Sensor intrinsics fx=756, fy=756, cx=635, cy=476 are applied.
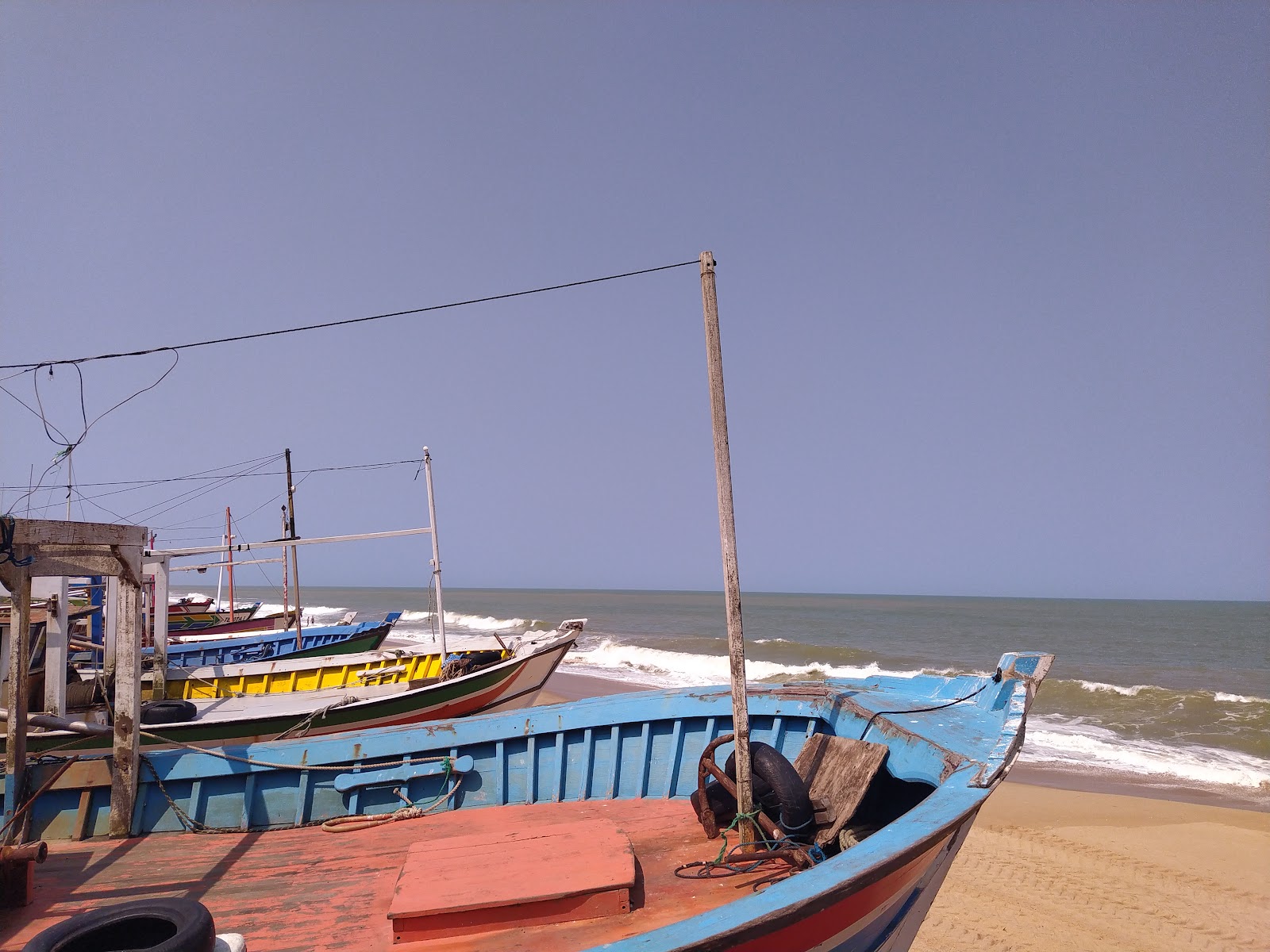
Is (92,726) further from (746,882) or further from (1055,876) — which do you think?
(1055,876)

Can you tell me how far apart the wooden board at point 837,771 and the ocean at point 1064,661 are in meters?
10.1

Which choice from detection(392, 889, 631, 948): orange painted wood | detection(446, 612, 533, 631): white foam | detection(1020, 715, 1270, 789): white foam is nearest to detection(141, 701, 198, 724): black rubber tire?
detection(392, 889, 631, 948): orange painted wood

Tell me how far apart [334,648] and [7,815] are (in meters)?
12.6

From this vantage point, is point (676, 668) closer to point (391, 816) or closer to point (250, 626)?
point (250, 626)

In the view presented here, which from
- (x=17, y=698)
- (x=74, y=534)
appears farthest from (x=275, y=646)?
(x=74, y=534)

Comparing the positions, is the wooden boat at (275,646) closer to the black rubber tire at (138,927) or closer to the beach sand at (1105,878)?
the beach sand at (1105,878)

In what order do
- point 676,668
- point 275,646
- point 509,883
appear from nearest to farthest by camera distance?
point 509,883, point 275,646, point 676,668

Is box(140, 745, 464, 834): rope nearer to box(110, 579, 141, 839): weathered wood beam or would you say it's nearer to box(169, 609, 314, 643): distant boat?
box(110, 579, 141, 839): weathered wood beam

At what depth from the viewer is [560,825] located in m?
4.78

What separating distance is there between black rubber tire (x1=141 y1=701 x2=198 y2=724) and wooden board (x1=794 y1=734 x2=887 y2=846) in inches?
295

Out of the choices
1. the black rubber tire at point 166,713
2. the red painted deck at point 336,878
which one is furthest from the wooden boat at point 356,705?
the red painted deck at point 336,878

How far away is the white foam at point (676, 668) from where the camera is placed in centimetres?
2794

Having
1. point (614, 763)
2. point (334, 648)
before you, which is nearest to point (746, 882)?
point (614, 763)

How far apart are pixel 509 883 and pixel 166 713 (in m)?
7.08
